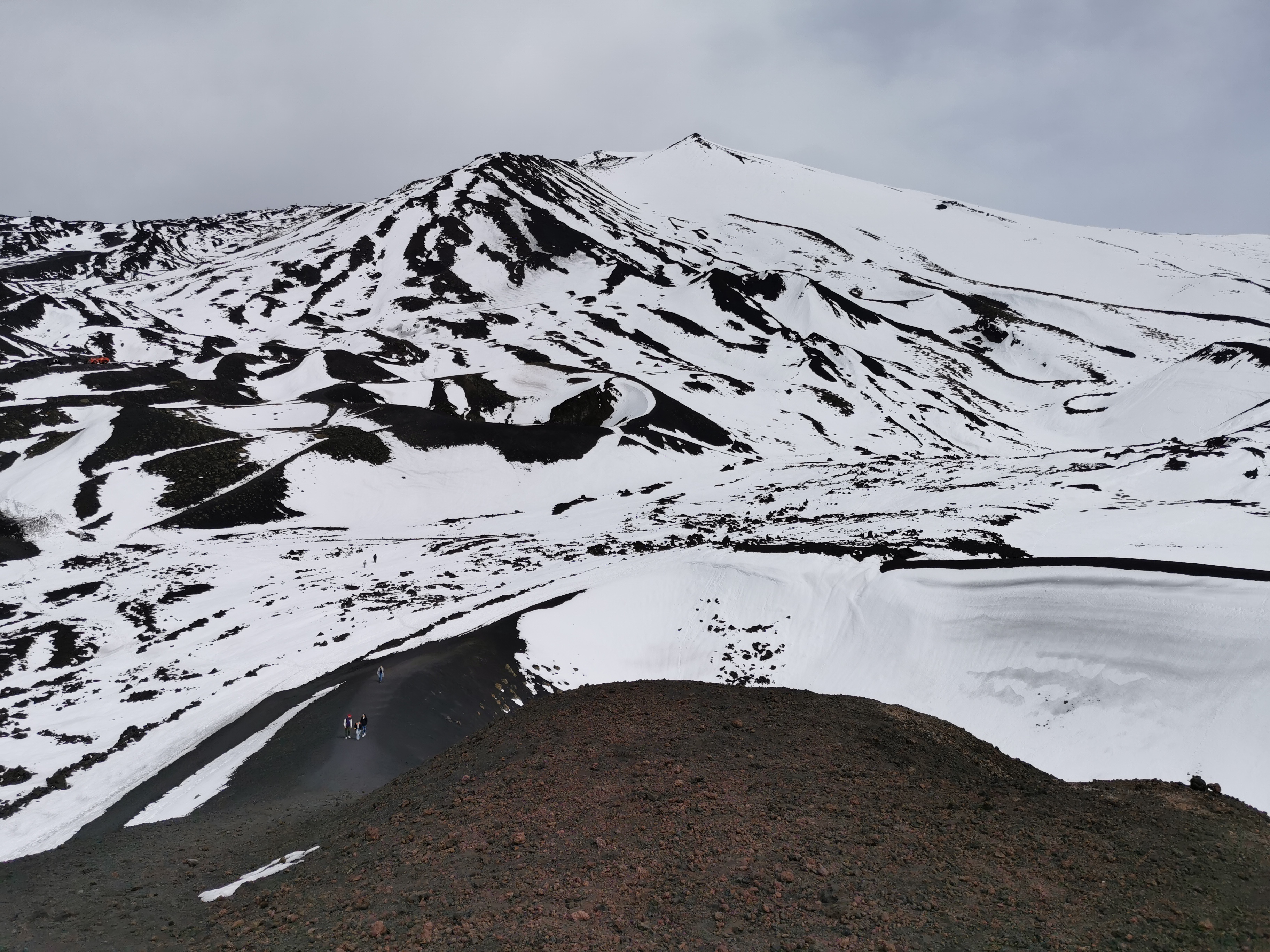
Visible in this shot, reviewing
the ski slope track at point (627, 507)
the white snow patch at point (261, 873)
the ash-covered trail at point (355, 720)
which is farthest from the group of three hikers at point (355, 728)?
the white snow patch at point (261, 873)

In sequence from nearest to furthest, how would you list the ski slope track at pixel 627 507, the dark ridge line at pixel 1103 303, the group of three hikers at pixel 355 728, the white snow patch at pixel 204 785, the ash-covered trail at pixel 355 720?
the white snow patch at pixel 204 785 < the ash-covered trail at pixel 355 720 < the group of three hikers at pixel 355 728 < the ski slope track at pixel 627 507 < the dark ridge line at pixel 1103 303

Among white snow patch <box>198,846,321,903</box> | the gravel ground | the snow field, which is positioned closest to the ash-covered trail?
the gravel ground

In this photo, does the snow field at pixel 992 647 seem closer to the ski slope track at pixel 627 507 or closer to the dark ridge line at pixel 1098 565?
the ski slope track at pixel 627 507

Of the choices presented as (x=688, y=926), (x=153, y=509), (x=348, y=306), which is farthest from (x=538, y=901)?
(x=348, y=306)

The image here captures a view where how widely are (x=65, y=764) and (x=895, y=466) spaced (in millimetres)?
56606

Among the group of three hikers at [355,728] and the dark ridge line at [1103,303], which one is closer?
the group of three hikers at [355,728]

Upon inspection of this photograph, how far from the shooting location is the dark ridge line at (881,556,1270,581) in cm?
1984

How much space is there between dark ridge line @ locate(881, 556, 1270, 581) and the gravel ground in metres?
11.9

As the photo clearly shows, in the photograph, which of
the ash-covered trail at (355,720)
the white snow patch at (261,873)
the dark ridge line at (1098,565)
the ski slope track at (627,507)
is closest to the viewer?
the white snow patch at (261,873)

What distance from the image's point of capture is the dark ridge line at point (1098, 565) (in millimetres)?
19844

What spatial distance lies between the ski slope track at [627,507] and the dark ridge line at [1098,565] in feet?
0.63

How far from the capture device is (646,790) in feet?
35.5

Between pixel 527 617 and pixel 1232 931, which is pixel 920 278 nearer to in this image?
pixel 527 617

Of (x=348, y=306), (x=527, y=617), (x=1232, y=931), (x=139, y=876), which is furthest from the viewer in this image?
(x=348, y=306)
